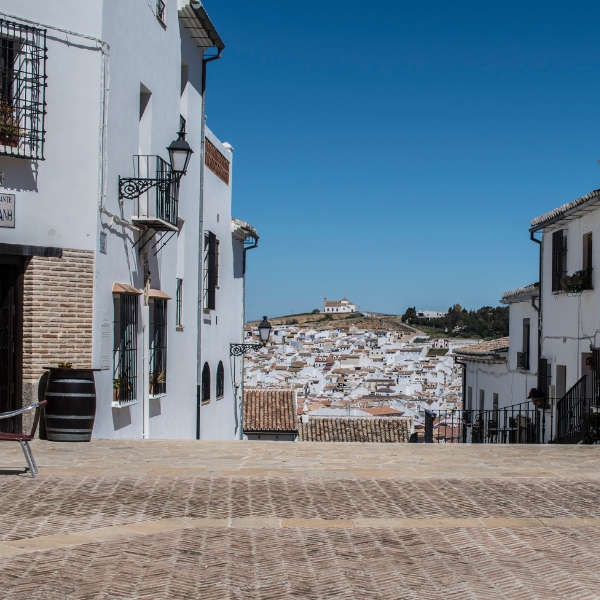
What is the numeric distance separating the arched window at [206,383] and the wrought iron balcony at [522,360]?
28.4 ft

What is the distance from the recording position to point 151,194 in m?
13.5

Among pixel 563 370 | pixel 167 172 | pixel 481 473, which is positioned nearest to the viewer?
pixel 481 473

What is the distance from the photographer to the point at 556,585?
5145 mm

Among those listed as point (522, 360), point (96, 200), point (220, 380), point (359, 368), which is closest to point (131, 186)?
point (96, 200)

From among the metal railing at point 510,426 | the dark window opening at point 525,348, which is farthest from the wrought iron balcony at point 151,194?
the dark window opening at point 525,348

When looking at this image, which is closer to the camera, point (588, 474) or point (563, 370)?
point (588, 474)

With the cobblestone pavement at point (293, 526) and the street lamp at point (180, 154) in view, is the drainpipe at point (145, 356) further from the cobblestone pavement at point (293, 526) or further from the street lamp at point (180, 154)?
the cobblestone pavement at point (293, 526)

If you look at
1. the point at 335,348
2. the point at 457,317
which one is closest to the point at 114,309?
the point at 335,348

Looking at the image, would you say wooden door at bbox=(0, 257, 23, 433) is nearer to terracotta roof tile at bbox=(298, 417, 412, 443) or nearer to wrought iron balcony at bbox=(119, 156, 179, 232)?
wrought iron balcony at bbox=(119, 156, 179, 232)

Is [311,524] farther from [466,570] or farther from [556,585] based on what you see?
[556,585]

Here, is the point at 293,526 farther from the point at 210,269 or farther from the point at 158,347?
the point at 210,269

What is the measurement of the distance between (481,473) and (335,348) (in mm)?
124101

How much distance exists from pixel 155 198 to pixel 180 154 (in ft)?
3.10

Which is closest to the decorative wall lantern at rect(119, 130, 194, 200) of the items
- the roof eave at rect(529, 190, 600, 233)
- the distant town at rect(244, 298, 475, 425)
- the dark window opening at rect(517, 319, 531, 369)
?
the roof eave at rect(529, 190, 600, 233)
